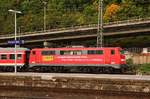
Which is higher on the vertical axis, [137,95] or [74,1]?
[74,1]

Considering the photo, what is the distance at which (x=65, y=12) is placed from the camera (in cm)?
13312

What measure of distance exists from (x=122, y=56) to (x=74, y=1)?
86789 mm

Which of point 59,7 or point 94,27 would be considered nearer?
point 94,27

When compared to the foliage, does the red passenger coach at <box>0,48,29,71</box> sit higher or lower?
lower

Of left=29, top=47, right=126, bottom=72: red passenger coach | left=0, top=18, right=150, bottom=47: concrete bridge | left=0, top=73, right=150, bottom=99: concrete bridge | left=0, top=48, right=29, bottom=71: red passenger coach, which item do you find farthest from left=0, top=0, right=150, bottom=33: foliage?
left=0, top=73, right=150, bottom=99: concrete bridge

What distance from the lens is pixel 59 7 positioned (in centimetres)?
13362

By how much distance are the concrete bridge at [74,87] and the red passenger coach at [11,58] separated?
19.4 metres

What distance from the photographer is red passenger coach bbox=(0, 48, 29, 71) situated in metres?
57.1

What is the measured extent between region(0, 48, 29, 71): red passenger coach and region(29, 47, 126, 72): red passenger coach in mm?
1288

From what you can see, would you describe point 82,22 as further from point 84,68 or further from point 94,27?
point 84,68

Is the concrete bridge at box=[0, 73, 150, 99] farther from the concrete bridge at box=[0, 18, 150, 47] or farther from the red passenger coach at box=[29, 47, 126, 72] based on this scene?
the concrete bridge at box=[0, 18, 150, 47]

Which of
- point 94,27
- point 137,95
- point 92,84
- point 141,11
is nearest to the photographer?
point 137,95

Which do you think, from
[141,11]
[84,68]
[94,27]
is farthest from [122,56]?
[141,11]

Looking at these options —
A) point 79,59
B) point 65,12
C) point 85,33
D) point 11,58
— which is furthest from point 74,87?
point 65,12
